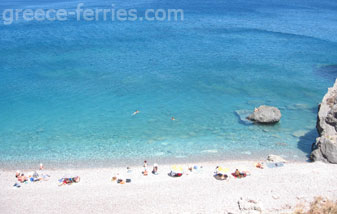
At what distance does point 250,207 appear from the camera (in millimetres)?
20938

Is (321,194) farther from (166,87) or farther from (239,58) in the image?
(239,58)

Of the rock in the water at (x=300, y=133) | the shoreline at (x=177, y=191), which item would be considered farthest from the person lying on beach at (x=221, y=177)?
the rock in the water at (x=300, y=133)

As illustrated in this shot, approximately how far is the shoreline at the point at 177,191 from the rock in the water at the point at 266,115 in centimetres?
826

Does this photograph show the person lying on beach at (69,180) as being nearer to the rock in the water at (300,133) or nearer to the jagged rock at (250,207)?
the jagged rock at (250,207)

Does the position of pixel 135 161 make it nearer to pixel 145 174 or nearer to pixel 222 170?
pixel 145 174

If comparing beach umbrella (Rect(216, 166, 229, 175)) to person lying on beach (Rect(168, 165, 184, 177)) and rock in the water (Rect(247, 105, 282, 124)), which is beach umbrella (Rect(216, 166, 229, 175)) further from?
rock in the water (Rect(247, 105, 282, 124))

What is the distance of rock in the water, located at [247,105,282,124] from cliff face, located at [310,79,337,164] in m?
6.11

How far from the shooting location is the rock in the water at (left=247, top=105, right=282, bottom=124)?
35219 millimetres

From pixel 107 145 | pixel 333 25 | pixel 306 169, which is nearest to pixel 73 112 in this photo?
pixel 107 145

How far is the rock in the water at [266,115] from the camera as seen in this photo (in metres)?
35.2

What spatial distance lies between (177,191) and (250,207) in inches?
223

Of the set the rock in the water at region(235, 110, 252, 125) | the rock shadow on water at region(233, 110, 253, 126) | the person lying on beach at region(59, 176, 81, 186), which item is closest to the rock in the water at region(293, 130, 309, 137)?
the rock shadow on water at region(233, 110, 253, 126)

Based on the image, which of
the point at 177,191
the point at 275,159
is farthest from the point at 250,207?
the point at 275,159

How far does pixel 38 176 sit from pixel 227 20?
65.5m
